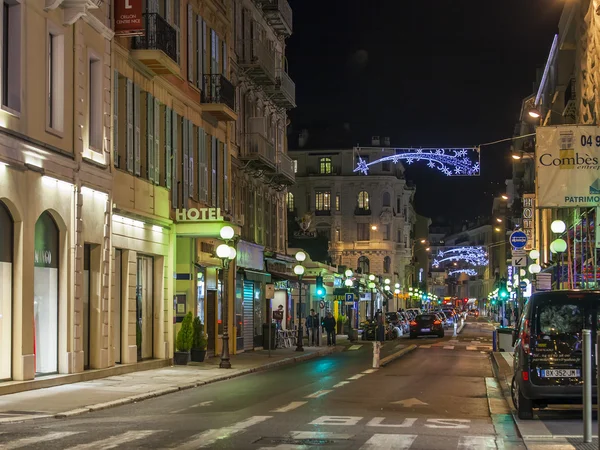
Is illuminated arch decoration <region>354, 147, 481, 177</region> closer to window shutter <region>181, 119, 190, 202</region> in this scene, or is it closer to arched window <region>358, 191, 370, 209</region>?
window shutter <region>181, 119, 190, 202</region>

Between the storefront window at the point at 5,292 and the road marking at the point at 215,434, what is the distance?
6.72 metres

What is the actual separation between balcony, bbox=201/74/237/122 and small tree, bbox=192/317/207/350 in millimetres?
7911

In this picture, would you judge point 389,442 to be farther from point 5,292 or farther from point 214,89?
point 214,89

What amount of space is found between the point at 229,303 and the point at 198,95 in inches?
311

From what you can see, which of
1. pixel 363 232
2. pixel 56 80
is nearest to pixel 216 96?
pixel 56 80

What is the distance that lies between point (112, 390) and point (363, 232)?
3223 inches

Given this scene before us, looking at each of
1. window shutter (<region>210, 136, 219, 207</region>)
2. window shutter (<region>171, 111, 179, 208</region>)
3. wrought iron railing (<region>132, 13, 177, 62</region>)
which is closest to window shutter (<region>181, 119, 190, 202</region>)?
window shutter (<region>171, 111, 179, 208</region>)

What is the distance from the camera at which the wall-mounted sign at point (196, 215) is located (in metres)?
30.0

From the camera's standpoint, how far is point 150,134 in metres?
28.6

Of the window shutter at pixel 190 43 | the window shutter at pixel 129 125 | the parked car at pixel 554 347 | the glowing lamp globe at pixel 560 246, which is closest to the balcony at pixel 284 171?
the window shutter at pixel 190 43

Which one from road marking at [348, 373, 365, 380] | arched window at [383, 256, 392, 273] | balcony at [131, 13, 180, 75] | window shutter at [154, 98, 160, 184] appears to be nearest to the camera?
road marking at [348, 373, 365, 380]

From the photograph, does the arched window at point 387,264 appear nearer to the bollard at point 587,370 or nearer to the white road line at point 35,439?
the white road line at point 35,439

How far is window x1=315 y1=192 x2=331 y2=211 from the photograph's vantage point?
9988 centimetres

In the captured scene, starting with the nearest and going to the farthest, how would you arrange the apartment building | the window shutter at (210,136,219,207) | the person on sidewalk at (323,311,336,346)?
the apartment building → the window shutter at (210,136,219,207) → the person on sidewalk at (323,311,336,346)
